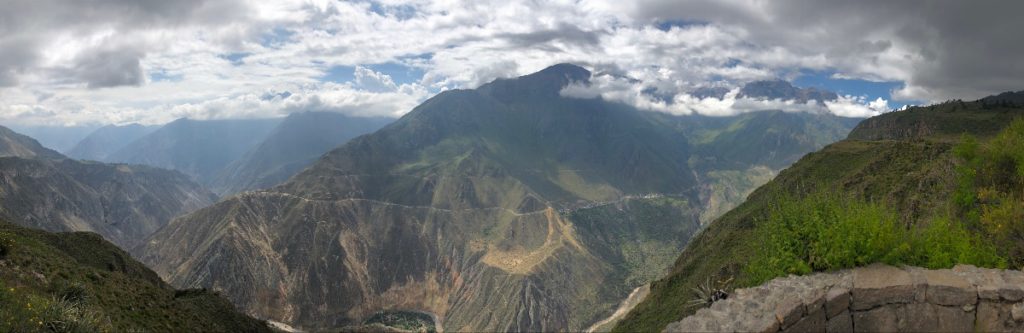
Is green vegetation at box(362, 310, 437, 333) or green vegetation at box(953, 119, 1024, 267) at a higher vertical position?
green vegetation at box(953, 119, 1024, 267)

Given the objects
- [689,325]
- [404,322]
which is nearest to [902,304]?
[689,325]

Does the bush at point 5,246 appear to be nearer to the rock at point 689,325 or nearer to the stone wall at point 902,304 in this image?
the rock at point 689,325

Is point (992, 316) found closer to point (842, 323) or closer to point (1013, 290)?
point (1013, 290)

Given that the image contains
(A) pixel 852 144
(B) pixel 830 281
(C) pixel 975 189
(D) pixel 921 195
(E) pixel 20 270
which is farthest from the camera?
(A) pixel 852 144

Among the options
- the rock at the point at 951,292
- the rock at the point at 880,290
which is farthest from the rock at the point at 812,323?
the rock at the point at 951,292

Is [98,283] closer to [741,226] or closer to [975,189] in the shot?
[975,189]

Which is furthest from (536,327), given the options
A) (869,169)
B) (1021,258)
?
(1021,258)

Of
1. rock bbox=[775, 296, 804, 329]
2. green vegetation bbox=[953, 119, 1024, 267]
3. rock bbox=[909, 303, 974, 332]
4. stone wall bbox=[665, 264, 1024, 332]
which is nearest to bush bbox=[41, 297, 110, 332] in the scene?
stone wall bbox=[665, 264, 1024, 332]

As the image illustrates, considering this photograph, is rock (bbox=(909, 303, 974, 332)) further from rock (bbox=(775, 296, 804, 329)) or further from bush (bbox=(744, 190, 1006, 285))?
rock (bbox=(775, 296, 804, 329))
